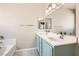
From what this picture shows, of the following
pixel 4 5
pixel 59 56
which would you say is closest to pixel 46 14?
pixel 4 5

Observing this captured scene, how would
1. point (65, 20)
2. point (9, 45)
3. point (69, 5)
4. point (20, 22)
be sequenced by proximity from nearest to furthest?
1. point (69, 5)
2. point (65, 20)
3. point (20, 22)
4. point (9, 45)

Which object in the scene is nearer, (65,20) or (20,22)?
(65,20)

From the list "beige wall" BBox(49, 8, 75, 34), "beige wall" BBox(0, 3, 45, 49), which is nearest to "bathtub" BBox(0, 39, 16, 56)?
"beige wall" BBox(0, 3, 45, 49)

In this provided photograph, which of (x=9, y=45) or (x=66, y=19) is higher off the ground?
(x=66, y=19)

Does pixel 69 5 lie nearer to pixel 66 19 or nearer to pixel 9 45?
pixel 66 19

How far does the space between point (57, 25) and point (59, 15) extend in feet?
0.86

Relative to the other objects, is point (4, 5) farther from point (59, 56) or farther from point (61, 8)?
point (59, 56)

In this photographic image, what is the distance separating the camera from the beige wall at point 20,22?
8.76ft

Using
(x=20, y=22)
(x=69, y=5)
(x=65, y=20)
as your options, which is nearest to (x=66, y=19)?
(x=65, y=20)

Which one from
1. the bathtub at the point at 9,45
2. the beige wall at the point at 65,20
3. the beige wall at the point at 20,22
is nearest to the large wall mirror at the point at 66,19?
the beige wall at the point at 65,20

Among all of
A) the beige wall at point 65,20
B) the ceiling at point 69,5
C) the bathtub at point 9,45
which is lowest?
the bathtub at point 9,45

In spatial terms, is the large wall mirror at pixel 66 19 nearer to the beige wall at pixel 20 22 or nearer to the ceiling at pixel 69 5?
the ceiling at pixel 69 5

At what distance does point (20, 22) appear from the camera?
284 centimetres

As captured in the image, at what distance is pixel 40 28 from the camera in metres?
3.08
